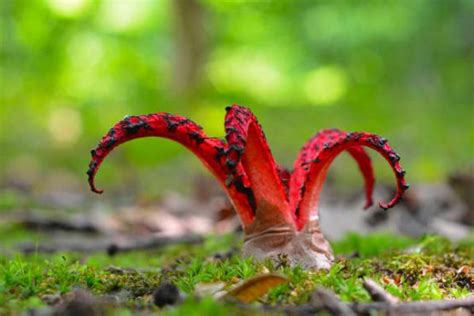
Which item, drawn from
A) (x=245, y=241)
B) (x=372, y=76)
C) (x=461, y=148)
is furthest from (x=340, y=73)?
(x=245, y=241)

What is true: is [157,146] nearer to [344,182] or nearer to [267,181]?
[344,182]

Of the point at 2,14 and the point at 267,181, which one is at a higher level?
the point at 2,14

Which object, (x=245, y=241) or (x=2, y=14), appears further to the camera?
(x=2, y=14)

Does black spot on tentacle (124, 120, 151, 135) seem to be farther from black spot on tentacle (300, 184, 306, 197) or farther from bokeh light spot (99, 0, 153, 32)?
bokeh light spot (99, 0, 153, 32)

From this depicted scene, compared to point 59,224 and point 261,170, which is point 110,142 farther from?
point 59,224

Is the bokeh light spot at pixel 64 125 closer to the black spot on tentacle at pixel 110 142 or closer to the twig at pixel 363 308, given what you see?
the black spot on tentacle at pixel 110 142

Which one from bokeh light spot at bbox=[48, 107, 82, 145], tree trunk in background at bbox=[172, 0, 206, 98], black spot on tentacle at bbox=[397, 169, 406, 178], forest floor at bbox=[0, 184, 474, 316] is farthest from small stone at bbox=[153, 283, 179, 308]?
tree trunk in background at bbox=[172, 0, 206, 98]

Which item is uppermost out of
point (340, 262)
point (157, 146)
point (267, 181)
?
point (157, 146)
